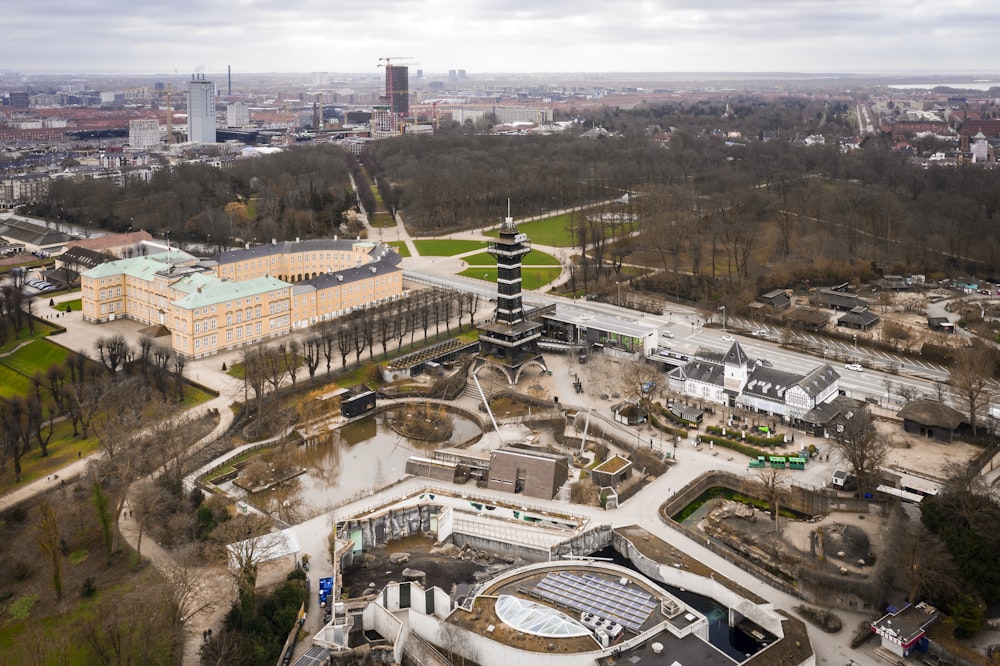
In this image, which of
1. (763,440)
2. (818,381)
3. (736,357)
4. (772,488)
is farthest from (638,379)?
(772,488)

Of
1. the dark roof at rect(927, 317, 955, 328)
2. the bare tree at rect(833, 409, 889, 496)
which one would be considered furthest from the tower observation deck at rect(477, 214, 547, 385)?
the dark roof at rect(927, 317, 955, 328)

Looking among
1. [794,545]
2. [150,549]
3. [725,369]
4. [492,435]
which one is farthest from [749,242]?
[150,549]

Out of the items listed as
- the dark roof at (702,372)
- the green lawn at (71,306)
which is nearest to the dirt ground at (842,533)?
the dark roof at (702,372)

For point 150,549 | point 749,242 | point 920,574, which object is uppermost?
point 749,242

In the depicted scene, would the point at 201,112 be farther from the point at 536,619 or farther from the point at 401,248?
the point at 536,619

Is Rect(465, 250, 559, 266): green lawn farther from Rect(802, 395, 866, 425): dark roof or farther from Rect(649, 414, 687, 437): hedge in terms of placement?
Rect(802, 395, 866, 425): dark roof

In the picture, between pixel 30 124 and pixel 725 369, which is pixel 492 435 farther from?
pixel 30 124
